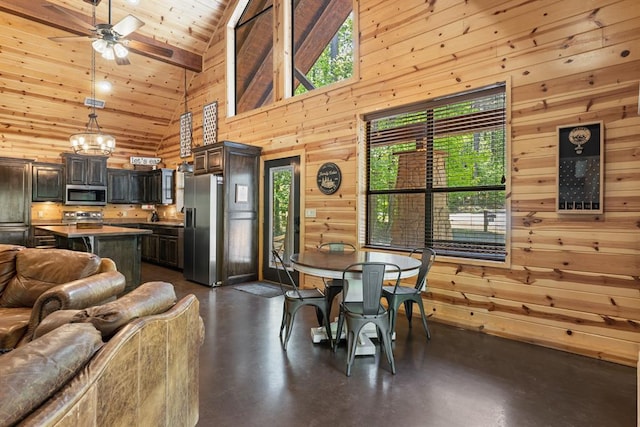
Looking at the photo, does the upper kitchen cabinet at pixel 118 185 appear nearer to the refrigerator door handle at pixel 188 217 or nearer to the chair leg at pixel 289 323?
the refrigerator door handle at pixel 188 217

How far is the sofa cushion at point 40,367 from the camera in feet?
2.81

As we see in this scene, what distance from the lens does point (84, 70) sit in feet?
21.9

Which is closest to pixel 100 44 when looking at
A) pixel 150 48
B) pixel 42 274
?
pixel 150 48

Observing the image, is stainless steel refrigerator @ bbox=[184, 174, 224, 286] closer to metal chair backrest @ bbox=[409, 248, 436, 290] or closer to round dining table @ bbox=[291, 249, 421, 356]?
round dining table @ bbox=[291, 249, 421, 356]

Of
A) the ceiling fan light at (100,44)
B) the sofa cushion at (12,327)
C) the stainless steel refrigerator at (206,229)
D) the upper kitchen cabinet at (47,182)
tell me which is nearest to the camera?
the sofa cushion at (12,327)

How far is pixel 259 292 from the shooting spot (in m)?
5.21

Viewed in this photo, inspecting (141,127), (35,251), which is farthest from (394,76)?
(141,127)

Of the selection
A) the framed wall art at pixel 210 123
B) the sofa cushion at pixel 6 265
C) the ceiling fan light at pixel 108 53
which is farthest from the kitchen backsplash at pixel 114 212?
the sofa cushion at pixel 6 265

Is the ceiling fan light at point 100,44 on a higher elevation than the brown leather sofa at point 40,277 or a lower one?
higher

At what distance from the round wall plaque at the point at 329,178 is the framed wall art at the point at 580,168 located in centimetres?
254

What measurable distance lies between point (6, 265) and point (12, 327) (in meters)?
0.90

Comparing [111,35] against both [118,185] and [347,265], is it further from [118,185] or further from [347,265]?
[118,185]

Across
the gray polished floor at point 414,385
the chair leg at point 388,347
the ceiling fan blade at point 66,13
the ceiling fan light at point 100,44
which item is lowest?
the gray polished floor at point 414,385

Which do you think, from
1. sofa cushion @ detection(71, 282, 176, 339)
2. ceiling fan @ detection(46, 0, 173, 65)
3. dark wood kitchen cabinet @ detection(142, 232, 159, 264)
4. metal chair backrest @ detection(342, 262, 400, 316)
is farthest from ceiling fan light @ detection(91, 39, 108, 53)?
dark wood kitchen cabinet @ detection(142, 232, 159, 264)
